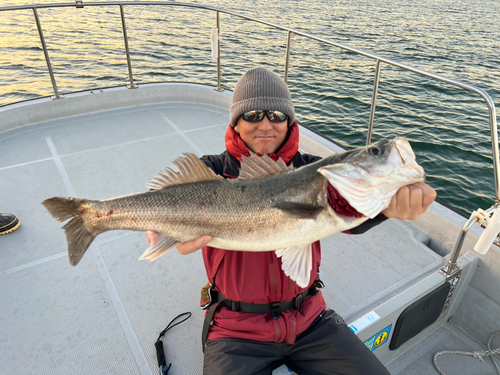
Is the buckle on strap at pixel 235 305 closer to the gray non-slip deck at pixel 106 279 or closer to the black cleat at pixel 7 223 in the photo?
the gray non-slip deck at pixel 106 279

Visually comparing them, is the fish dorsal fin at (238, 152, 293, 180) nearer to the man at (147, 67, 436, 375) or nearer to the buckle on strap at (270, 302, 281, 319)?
the man at (147, 67, 436, 375)

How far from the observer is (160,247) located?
224 cm

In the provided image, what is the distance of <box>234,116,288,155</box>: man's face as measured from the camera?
270cm

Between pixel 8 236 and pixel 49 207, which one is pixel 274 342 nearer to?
pixel 49 207

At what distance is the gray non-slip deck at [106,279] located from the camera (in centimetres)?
270

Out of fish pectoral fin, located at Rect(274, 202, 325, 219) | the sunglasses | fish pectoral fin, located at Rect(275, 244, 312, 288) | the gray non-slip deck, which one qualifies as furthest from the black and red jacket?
the sunglasses

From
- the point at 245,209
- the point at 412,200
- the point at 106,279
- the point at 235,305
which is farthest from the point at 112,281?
the point at 412,200

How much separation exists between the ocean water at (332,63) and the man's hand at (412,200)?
17.7 feet

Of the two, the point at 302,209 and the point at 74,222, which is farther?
the point at 74,222

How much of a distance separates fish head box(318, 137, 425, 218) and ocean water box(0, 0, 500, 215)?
5.51 metres

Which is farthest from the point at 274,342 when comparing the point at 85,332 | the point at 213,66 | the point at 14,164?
the point at 213,66

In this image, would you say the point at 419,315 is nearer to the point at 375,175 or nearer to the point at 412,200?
the point at 412,200

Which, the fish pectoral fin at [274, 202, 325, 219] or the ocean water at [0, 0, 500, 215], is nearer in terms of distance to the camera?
the fish pectoral fin at [274, 202, 325, 219]

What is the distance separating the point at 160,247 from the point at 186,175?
48 cm
